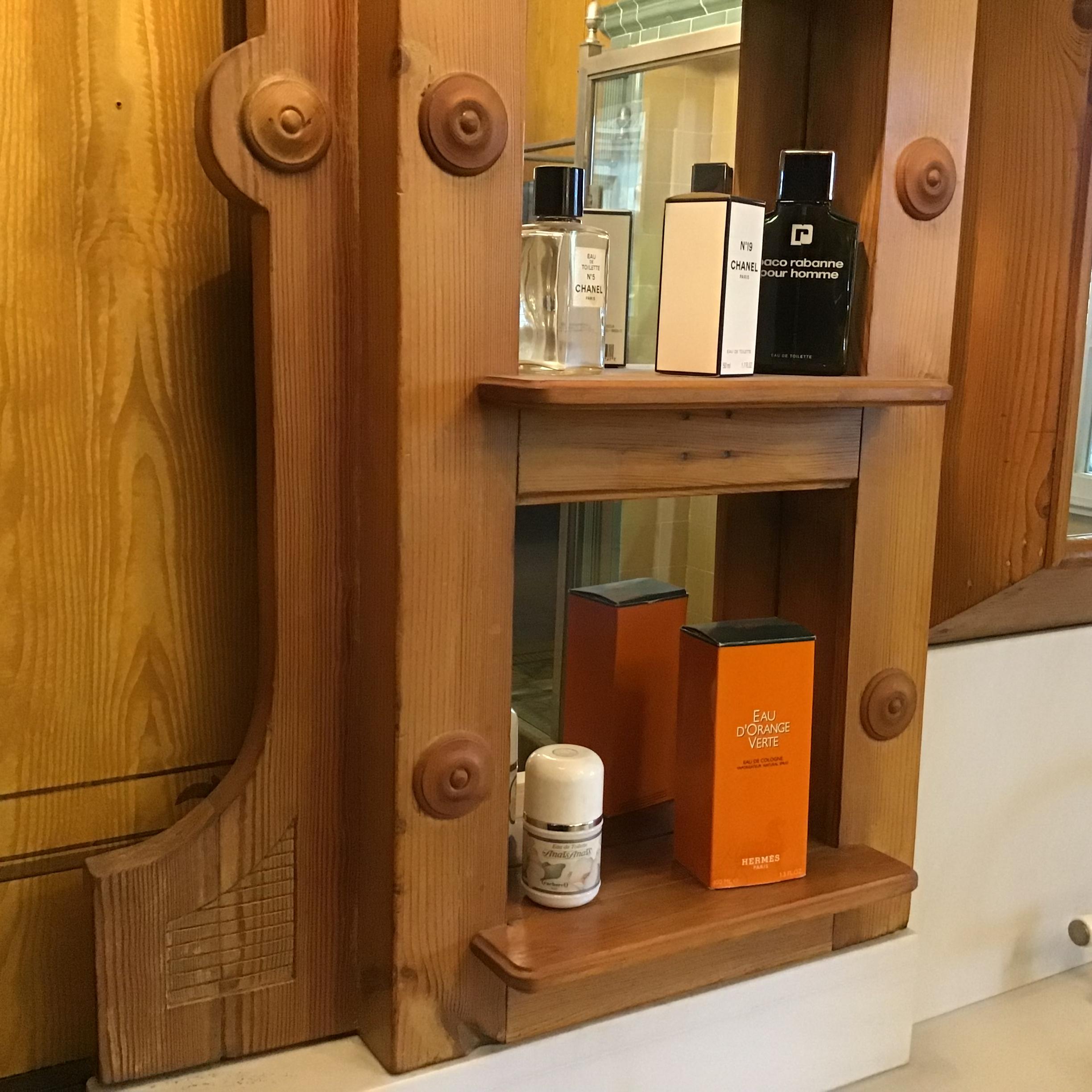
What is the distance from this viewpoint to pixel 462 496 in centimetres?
72

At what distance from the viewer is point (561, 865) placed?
792mm

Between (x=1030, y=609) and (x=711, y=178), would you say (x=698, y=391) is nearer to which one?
(x=711, y=178)

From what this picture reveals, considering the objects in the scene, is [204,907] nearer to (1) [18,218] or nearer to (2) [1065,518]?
(1) [18,218]

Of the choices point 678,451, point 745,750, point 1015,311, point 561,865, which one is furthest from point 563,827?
point 1015,311

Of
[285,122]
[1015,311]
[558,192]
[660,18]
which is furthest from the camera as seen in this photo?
[1015,311]

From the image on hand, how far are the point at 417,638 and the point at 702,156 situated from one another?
46 centimetres

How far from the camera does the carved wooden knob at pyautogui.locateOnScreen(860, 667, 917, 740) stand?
3.01ft

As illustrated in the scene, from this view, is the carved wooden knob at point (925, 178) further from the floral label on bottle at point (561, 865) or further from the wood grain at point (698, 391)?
the floral label on bottle at point (561, 865)

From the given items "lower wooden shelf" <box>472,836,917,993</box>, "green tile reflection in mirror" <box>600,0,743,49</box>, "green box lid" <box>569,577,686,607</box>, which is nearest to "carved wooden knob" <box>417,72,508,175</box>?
"green tile reflection in mirror" <box>600,0,743,49</box>

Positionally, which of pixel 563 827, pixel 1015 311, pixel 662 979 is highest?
pixel 1015 311

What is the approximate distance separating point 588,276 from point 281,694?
0.34 m

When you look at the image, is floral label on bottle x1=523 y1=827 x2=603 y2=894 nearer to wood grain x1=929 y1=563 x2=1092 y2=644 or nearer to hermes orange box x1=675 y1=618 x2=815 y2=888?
hermes orange box x1=675 y1=618 x2=815 y2=888

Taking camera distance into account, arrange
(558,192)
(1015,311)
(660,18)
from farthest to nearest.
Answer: (1015,311) < (660,18) < (558,192)

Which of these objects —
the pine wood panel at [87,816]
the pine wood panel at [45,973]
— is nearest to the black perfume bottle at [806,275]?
the pine wood panel at [87,816]
